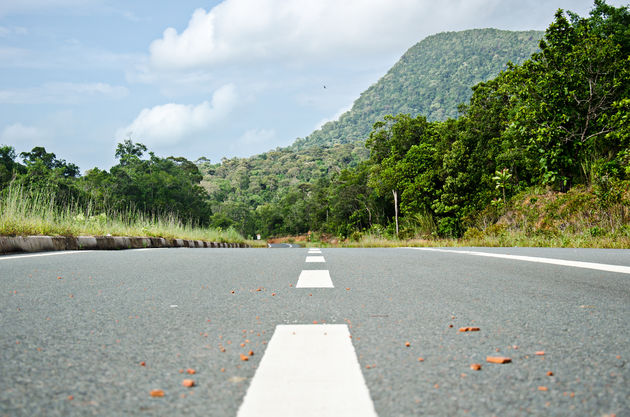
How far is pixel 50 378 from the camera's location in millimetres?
1736

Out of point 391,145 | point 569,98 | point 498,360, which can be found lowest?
point 498,360

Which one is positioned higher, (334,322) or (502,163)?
(502,163)

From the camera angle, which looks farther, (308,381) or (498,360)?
(498,360)

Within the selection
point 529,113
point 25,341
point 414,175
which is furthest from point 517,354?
point 414,175

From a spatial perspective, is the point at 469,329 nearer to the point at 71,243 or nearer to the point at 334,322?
the point at 334,322

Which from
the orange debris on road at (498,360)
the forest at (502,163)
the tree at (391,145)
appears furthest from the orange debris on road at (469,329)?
the tree at (391,145)

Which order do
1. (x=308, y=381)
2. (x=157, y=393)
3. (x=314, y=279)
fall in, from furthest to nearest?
(x=314, y=279) < (x=308, y=381) < (x=157, y=393)

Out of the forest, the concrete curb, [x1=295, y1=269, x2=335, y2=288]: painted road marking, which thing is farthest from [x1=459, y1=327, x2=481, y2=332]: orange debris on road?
the forest

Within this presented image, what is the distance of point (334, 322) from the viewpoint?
2.75 metres

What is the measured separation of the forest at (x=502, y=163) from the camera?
20.4 metres

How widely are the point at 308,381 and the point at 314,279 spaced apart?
299cm

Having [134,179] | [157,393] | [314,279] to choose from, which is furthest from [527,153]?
[134,179]

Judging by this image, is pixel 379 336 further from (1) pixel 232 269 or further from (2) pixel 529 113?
(2) pixel 529 113

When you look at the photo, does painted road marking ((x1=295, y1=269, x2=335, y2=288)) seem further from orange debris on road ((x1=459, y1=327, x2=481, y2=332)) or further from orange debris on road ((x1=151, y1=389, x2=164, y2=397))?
orange debris on road ((x1=151, y1=389, x2=164, y2=397))
